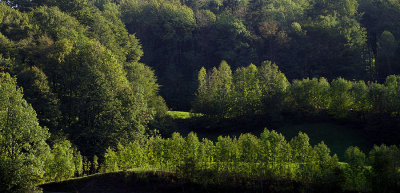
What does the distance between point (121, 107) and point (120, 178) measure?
15428mm

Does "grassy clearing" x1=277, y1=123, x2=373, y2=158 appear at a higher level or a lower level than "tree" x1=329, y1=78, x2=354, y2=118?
lower

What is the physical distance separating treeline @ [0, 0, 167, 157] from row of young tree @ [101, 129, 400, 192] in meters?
13.1

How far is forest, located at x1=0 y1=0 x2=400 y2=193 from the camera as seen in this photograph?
1139 inches

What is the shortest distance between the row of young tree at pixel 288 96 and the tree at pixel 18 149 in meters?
32.0

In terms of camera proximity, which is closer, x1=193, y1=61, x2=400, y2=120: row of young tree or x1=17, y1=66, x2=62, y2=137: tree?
x1=17, y1=66, x2=62, y2=137: tree

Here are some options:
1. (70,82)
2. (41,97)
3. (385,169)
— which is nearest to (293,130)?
(385,169)

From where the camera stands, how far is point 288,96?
180 ft

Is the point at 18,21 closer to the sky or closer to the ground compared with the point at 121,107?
closer to the sky

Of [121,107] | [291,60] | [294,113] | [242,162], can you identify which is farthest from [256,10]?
[242,162]

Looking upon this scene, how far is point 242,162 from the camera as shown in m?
30.1

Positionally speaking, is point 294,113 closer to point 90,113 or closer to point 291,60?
point 291,60

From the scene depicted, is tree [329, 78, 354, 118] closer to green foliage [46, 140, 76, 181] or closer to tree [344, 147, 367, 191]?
tree [344, 147, 367, 191]

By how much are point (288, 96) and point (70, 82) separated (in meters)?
30.4

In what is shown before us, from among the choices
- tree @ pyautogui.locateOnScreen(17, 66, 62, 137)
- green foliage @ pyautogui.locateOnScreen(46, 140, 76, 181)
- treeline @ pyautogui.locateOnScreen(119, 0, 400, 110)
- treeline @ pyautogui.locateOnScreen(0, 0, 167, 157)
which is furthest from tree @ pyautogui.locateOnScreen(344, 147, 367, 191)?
treeline @ pyautogui.locateOnScreen(119, 0, 400, 110)
